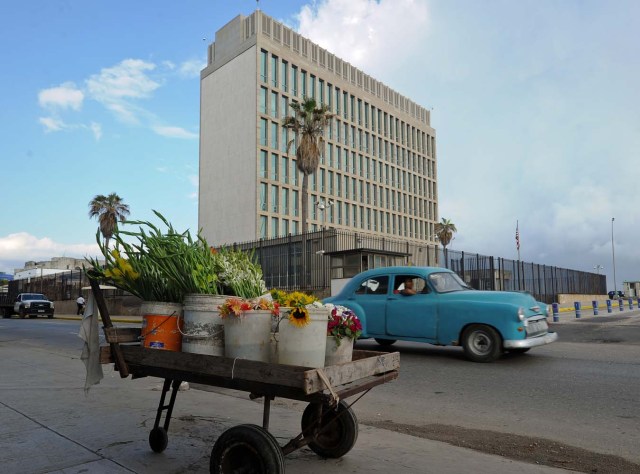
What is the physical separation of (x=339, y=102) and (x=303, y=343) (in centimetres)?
6254

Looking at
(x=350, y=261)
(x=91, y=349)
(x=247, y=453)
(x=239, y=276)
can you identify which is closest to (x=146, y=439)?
(x=91, y=349)

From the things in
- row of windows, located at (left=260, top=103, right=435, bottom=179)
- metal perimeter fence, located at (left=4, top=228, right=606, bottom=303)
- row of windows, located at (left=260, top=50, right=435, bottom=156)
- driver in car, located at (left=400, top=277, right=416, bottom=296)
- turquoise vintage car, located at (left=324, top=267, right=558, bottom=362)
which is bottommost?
turquoise vintage car, located at (left=324, top=267, right=558, bottom=362)

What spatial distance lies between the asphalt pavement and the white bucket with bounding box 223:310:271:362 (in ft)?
3.97

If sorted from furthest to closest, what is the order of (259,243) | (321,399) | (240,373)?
1. (259,243)
2. (240,373)
3. (321,399)

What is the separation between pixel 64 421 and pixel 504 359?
24.5ft

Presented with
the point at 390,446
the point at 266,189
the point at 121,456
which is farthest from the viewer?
the point at 266,189

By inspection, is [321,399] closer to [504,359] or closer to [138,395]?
[138,395]

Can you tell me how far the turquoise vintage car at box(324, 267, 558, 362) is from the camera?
29.3 feet

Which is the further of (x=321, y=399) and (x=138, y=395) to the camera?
(x=138, y=395)

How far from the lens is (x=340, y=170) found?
62.2m

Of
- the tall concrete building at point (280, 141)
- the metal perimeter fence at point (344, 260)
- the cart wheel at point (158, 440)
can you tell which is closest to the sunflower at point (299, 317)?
the cart wheel at point (158, 440)

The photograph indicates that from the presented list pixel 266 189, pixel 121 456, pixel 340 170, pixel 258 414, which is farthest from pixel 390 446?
pixel 340 170

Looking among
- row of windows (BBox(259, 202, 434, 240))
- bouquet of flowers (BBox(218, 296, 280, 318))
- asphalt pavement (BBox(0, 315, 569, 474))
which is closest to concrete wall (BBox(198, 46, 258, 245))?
row of windows (BBox(259, 202, 434, 240))

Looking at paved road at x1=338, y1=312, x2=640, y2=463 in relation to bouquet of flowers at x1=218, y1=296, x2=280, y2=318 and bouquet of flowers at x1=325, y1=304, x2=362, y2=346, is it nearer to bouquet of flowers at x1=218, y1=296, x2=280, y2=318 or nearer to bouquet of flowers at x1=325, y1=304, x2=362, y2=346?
bouquet of flowers at x1=325, y1=304, x2=362, y2=346
